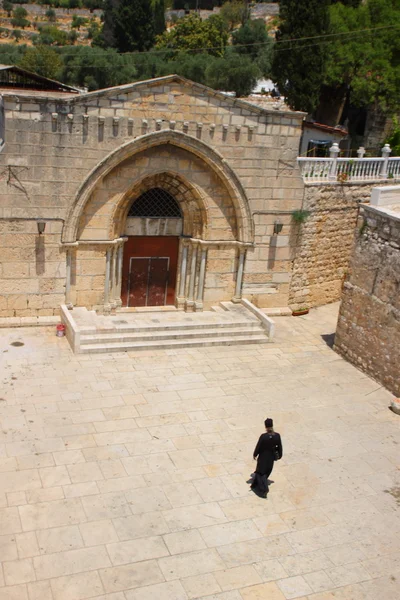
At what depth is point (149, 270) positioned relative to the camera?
1756 centimetres

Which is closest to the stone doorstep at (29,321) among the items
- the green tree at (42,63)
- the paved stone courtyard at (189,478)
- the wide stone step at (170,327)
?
the paved stone courtyard at (189,478)

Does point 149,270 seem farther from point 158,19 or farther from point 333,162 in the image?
point 158,19

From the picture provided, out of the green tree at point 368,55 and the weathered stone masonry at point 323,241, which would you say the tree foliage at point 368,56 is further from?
the weathered stone masonry at point 323,241

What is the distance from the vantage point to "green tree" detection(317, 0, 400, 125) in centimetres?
3272

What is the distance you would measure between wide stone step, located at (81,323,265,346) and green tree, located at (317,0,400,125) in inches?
790

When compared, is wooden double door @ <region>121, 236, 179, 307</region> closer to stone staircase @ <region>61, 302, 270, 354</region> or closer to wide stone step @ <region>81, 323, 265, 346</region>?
stone staircase @ <region>61, 302, 270, 354</region>

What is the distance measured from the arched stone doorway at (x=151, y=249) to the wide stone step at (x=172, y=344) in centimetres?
221

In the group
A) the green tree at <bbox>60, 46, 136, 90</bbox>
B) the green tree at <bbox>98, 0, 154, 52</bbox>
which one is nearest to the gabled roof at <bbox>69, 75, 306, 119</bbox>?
the green tree at <bbox>60, 46, 136, 90</bbox>

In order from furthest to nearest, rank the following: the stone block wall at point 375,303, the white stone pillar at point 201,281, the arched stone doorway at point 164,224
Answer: the white stone pillar at point 201,281
the arched stone doorway at point 164,224
the stone block wall at point 375,303

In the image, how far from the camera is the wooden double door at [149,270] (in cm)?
1725

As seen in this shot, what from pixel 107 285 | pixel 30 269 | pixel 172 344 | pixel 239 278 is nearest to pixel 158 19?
pixel 239 278

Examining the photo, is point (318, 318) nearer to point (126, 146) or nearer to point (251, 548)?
point (126, 146)

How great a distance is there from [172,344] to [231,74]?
28.1m

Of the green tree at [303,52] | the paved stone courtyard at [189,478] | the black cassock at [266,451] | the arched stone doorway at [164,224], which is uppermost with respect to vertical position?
the green tree at [303,52]
